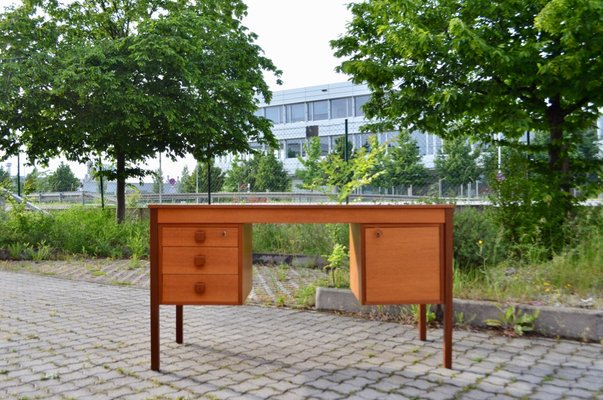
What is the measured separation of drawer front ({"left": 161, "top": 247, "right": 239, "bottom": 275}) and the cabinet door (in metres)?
0.90

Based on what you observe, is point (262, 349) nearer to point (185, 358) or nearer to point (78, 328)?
point (185, 358)

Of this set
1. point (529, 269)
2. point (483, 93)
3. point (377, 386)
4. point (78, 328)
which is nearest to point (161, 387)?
point (377, 386)

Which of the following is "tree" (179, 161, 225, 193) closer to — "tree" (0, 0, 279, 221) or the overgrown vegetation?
"tree" (0, 0, 279, 221)

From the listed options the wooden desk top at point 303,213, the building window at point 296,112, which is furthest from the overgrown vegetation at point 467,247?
the building window at point 296,112

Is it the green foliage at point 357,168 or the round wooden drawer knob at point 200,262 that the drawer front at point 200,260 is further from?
the green foliage at point 357,168

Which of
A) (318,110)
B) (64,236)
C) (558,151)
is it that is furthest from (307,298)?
(318,110)

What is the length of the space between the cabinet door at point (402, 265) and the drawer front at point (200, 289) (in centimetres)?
89

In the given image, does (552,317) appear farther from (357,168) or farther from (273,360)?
(357,168)

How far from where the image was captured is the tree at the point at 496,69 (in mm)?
6797

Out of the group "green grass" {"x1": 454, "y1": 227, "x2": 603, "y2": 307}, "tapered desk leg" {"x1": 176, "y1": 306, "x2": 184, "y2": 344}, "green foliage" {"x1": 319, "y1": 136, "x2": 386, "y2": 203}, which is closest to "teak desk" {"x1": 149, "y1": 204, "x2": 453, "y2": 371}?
"tapered desk leg" {"x1": 176, "y1": 306, "x2": 184, "y2": 344}

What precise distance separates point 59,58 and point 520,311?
38.3 feet

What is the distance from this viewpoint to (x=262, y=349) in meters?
3.90

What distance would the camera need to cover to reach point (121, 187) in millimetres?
13164

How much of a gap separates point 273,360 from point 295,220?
39.2 inches
